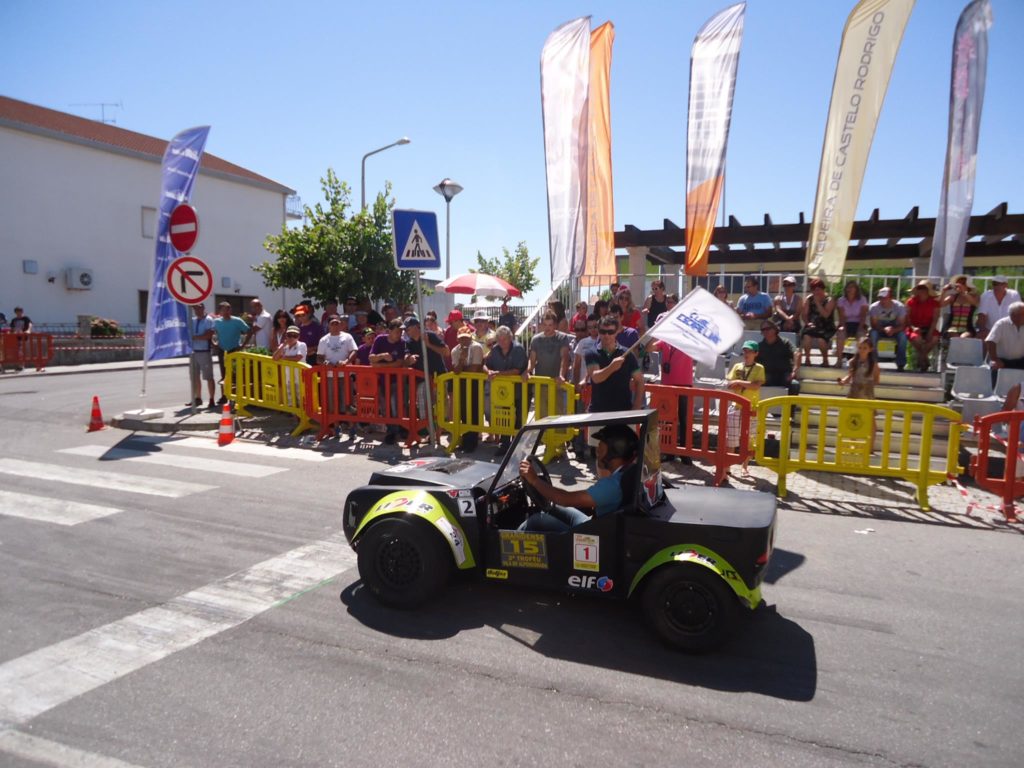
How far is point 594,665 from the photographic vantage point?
12.4 ft

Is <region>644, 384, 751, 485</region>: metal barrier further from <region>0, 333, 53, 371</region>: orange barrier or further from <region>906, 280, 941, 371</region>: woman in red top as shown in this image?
<region>0, 333, 53, 371</region>: orange barrier

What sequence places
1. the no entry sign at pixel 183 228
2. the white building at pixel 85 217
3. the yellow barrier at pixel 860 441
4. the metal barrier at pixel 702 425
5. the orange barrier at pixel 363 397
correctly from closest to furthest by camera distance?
the yellow barrier at pixel 860 441, the metal barrier at pixel 702 425, the orange barrier at pixel 363 397, the no entry sign at pixel 183 228, the white building at pixel 85 217

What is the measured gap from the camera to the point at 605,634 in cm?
416

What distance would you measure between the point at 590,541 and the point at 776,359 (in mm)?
7049

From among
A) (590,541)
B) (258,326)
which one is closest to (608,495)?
(590,541)

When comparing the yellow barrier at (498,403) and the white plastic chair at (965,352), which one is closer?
the yellow barrier at (498,403)

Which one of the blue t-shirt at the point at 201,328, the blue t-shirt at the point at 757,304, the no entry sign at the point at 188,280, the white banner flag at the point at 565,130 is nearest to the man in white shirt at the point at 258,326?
the blue t-shirt at the point at 201,328

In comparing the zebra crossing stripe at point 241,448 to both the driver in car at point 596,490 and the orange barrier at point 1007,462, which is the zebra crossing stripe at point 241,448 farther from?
the orange barrier at point 1007,462

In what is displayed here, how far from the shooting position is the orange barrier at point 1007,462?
6.81m

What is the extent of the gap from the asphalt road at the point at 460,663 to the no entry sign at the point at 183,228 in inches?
248

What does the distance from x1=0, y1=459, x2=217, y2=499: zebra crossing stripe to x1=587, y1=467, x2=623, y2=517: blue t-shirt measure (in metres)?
4.84

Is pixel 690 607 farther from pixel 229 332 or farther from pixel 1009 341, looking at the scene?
pixel 229 332

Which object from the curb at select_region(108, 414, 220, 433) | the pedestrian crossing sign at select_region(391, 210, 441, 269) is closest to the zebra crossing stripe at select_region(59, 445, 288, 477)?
the curb at select_region(108, 414, 220, 433)

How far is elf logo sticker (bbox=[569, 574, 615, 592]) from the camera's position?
4145mm
